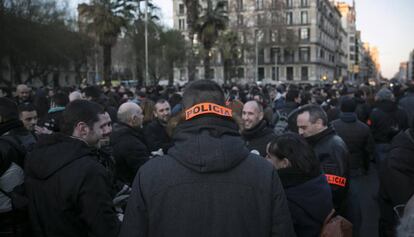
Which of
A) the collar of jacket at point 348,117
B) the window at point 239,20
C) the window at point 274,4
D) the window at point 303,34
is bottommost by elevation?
the collar of jacket at point 348,117

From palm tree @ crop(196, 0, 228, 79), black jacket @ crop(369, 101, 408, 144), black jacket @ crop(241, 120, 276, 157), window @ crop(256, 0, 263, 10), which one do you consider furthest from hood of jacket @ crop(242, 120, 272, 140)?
window @ crop(256, 0, 263, 10)

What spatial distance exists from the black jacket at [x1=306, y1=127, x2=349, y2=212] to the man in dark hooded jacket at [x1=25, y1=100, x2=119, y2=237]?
193 cm

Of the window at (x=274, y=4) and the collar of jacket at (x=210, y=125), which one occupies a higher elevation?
the window at (x=274, y=4)

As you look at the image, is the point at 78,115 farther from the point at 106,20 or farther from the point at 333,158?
the point at 106,20

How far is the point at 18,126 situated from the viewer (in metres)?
3.88

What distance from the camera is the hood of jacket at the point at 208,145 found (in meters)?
1.88

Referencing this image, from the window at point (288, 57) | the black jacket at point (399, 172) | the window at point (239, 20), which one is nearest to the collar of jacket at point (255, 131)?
the black jacket at point (399, 172)

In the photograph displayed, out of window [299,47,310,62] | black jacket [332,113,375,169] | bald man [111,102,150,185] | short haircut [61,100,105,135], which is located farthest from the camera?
window [299,47,310,62]

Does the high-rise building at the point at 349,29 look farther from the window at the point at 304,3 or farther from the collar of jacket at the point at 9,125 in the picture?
the collar of jacket at the point at 9,125

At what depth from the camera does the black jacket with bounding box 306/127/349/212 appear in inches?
135

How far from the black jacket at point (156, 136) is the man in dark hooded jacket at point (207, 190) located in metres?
3.67

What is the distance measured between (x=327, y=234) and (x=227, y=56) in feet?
138

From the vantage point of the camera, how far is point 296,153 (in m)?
2.61

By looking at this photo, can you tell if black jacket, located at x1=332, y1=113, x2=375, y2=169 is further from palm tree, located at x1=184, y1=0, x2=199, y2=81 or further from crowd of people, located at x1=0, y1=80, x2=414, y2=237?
palm tree, located at x1=184, y1=0, x2=199, y2=81
